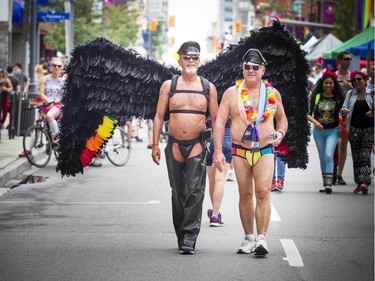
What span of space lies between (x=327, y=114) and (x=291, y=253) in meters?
5.67

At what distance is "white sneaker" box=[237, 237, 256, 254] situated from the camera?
30.5 ft

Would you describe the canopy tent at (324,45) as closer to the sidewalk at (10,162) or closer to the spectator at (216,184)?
the sidewalk at (10,162)

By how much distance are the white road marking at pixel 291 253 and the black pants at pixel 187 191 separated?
856 millimetres

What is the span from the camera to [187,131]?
9562 mm

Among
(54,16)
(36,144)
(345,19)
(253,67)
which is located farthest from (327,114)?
(345,19)

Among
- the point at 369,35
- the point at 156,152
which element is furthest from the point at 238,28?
the point at 156,152

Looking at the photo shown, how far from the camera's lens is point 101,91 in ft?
34.3

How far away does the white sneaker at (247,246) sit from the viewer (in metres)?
9.30

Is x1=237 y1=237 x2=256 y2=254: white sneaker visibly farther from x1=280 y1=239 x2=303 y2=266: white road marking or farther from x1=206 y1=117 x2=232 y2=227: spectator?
x1=206 y1=117 x2=232 y2=227: spectator

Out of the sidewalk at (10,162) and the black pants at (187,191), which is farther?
the sidewalk at (10,162)

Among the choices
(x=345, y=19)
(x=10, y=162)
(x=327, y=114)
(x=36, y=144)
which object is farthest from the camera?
Result: (x=345, y=19)

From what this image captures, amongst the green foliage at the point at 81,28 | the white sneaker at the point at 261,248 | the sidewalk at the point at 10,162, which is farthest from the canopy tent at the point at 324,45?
the white sneaker at the point at 261,248

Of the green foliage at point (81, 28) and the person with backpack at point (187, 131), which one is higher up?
the green foliage at point (81, 28)

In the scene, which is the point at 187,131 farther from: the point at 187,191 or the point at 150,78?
the point at 150,78
